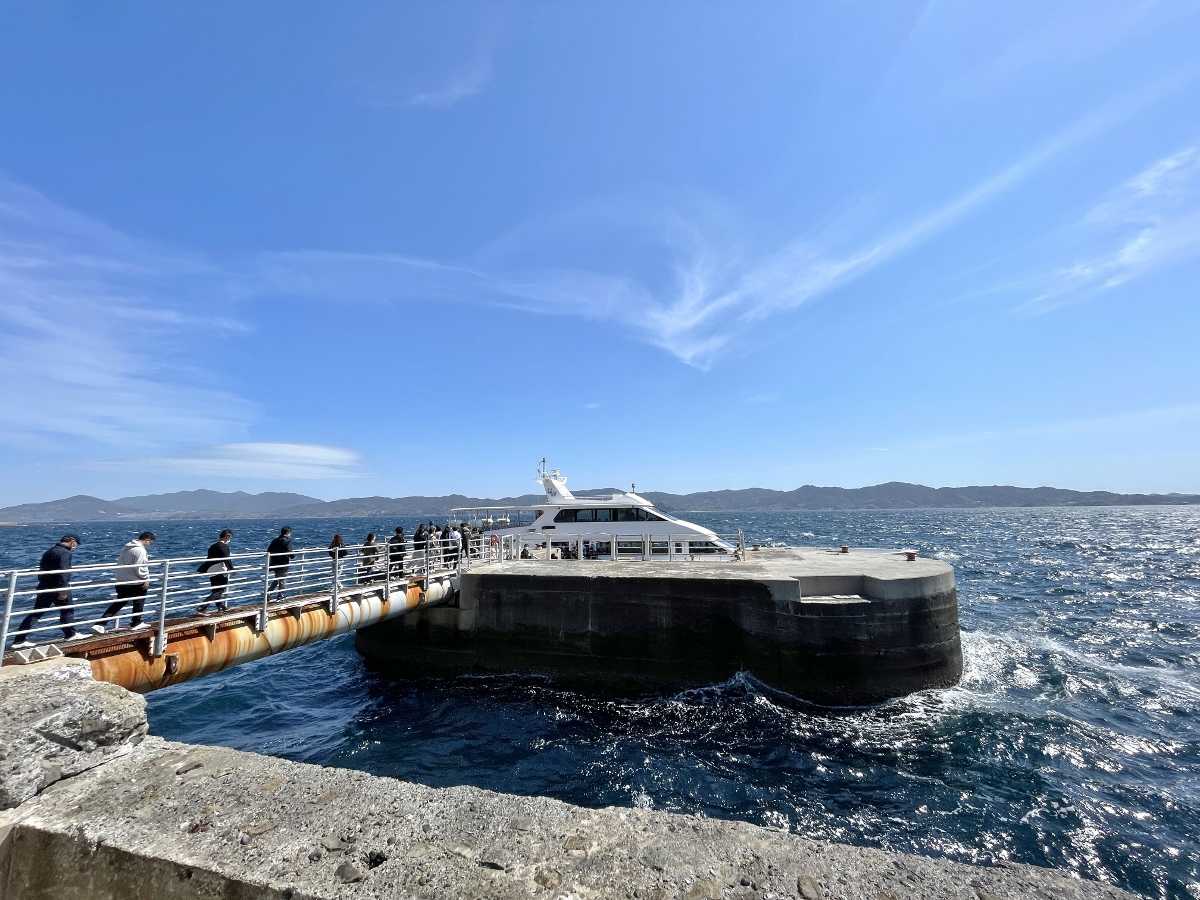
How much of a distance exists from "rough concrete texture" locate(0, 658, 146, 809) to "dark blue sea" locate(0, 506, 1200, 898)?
5.94 metres

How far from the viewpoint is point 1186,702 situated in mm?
12820

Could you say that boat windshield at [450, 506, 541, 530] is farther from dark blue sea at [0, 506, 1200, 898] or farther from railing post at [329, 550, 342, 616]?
railing post at [329, 550, 342, 616]

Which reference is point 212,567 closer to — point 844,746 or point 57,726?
point 57,726

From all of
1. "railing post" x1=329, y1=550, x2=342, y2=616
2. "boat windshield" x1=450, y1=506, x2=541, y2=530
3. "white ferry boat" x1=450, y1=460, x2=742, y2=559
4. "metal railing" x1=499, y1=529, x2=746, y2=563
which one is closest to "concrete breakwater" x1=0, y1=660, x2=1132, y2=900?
"railing post" x1=329, y1=550, x2=342, y2=616

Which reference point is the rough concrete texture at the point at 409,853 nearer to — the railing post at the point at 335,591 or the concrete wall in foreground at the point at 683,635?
the railing post at the point at 335,591

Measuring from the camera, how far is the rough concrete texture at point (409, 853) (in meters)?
3.11

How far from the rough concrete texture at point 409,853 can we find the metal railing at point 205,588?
7.75 feet

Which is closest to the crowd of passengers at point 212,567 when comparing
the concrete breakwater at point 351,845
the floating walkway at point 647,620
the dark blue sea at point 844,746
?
the floating walkway at point 647,620

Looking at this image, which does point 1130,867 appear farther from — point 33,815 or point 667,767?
point 33,815

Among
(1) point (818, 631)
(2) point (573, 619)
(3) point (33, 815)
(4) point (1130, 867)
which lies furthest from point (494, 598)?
(4) point (1130, 867)

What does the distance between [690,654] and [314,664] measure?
39.2 feet

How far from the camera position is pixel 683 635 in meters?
13.6

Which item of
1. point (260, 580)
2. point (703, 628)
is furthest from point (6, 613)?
point (703, 628)

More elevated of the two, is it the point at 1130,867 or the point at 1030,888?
the point at 1030,888
